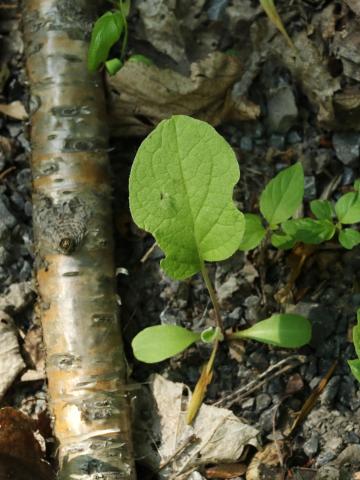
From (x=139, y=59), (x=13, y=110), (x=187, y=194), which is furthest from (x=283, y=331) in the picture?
(x=13, y=110)

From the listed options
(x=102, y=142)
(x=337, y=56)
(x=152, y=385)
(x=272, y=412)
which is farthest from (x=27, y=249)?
(x=337, y=56)

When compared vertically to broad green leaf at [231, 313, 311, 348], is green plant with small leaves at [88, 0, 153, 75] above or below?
above

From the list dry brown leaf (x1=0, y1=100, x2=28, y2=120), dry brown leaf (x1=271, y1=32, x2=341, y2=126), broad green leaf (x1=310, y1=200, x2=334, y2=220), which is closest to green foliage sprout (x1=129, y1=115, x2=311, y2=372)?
broad green leaf (x1=310, y1=200, x2=334, y2=220)

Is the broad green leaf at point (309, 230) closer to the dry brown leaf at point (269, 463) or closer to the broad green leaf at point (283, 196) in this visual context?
the broad green leaf at point (283, 196)

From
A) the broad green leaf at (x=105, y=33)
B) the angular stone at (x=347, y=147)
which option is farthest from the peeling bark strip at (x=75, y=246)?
the angular stone at (x=347, y=147)

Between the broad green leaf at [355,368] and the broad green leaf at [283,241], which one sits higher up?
the broad green leaf at [283,241]

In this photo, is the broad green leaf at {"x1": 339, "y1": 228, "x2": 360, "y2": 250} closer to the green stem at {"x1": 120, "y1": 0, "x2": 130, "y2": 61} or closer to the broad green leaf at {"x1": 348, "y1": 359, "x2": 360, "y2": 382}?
the broad green leaf at {"x1": 348, "y1": 359, "x2": 360, "y2": 382}

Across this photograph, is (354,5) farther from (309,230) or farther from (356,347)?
(356,347)

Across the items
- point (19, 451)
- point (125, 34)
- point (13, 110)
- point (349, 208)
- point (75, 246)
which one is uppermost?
point (125, 34)
